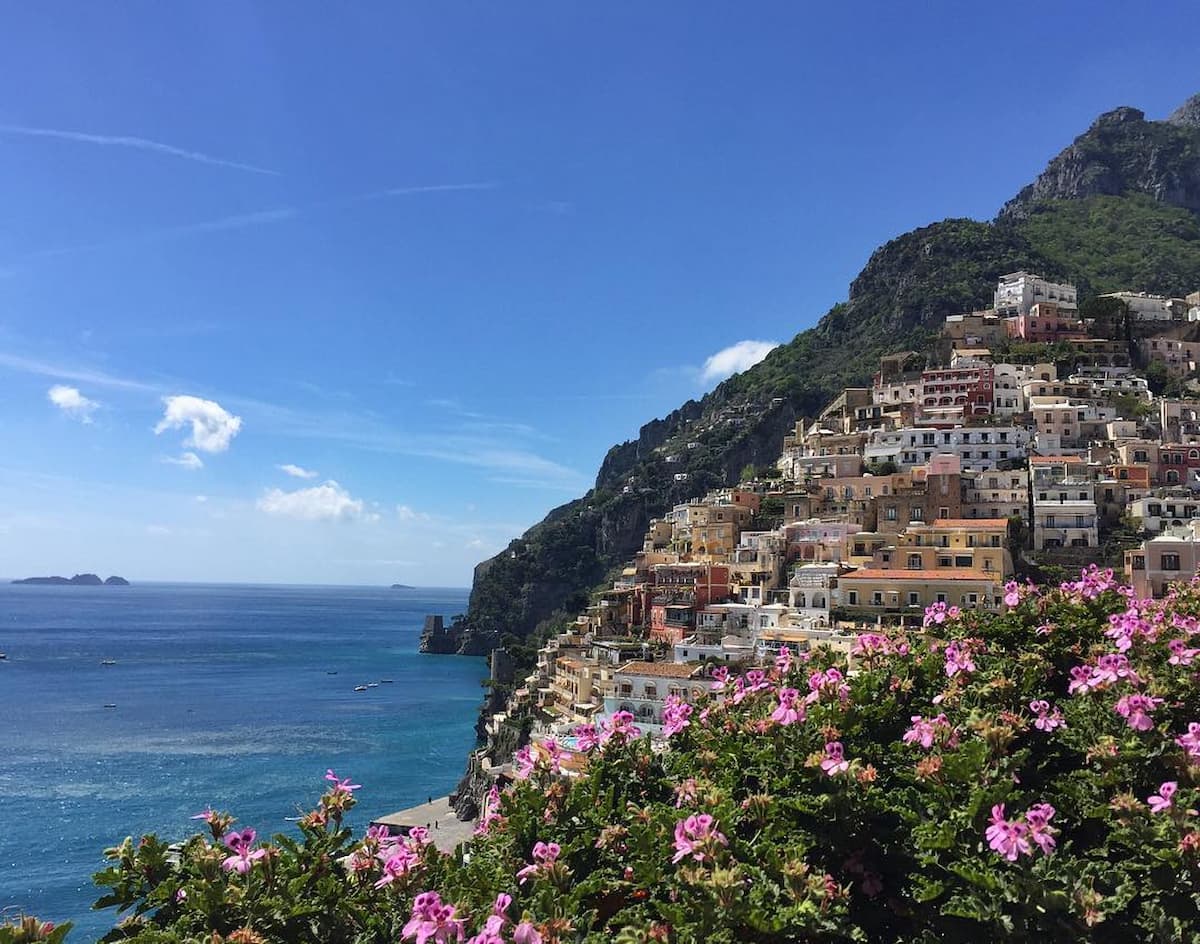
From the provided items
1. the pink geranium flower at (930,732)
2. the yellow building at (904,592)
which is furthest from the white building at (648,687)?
the pink geranium flower at (930,732)

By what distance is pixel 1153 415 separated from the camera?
57.5m

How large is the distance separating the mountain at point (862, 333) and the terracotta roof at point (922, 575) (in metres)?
56.2

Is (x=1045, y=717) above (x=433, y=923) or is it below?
above

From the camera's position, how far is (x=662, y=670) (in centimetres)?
3825

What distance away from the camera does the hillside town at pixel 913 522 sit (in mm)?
40062

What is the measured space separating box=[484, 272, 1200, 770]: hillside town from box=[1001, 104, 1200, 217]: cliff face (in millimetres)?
96190

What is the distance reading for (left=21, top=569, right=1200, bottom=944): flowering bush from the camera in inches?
210

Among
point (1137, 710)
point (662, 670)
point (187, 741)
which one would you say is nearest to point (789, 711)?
point (1137, 710)

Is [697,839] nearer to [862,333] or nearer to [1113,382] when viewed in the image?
[1113,382]

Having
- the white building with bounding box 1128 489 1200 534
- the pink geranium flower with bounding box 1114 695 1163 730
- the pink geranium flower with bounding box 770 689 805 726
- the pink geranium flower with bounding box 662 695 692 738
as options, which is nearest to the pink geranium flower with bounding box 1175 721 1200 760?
the pink geranium flower with bounding box 1114 695 1163 730

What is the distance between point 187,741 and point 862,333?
92.5 m

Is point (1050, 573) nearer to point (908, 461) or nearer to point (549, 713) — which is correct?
point (908, 461)

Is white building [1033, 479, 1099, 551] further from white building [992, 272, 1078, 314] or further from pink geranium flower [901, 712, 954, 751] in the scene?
pink geranium flower [901, 712, 954, 751]

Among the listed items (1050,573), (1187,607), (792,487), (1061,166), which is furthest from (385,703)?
(1061,166)
